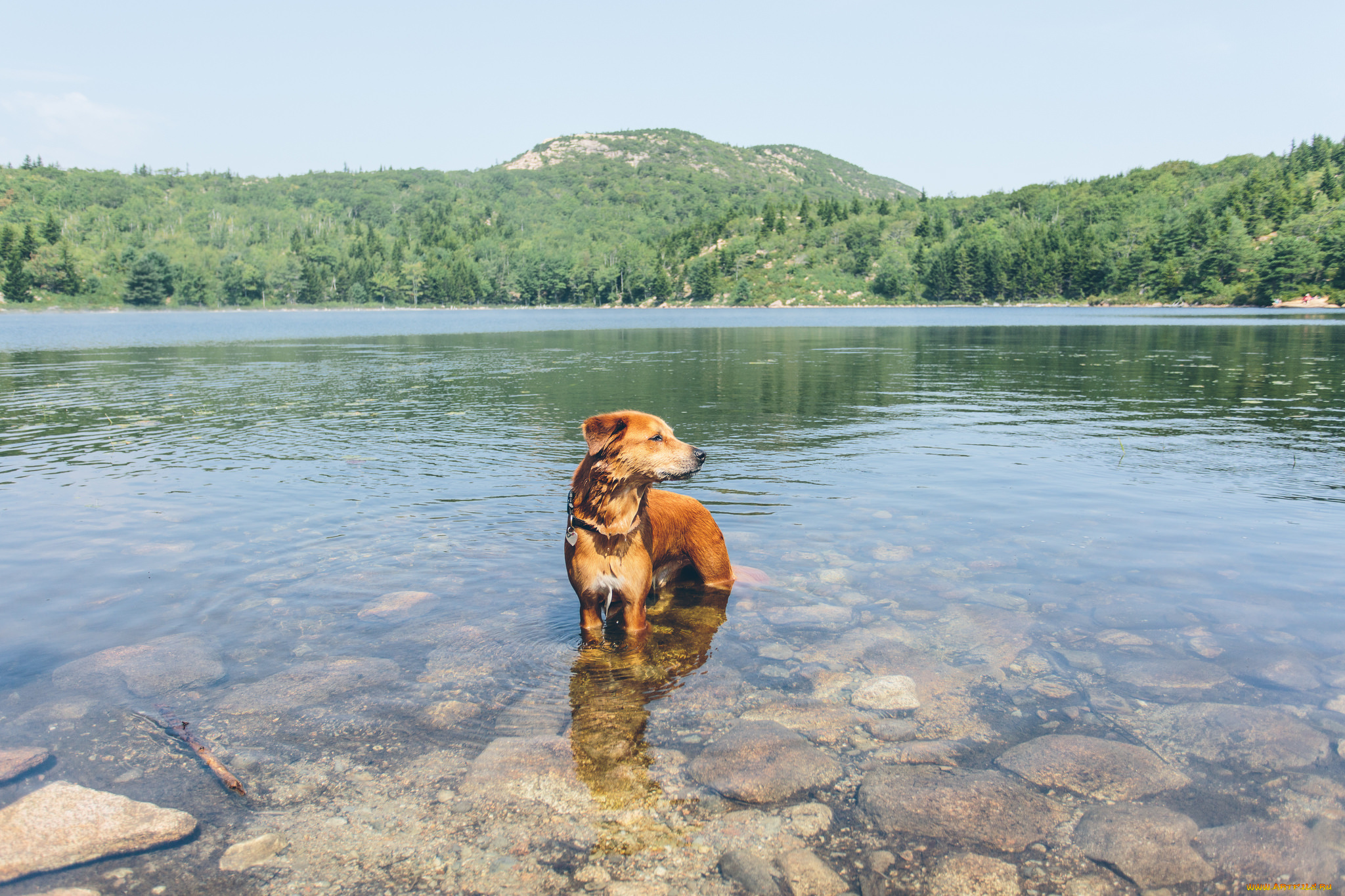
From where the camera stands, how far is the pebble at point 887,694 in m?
5.60

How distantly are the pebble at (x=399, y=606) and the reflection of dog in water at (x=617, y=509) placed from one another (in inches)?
74.9

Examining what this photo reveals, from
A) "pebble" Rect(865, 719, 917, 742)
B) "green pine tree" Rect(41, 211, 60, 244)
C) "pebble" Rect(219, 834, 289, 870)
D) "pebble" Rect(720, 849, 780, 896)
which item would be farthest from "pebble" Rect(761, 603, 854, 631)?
"green pine tree" Rect(41, 211, 60, 244)

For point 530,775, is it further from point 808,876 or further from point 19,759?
point 19,759

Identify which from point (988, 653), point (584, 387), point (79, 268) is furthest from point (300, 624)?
point (79, 268)

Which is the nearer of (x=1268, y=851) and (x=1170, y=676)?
(x=1268, y=851)

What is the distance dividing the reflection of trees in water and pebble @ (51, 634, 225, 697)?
117 inches

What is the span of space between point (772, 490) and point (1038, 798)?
26.7 ft

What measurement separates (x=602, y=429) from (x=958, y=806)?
11.5 ft

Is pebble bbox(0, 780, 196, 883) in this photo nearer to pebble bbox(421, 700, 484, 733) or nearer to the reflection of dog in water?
pebble bbox(421, 700, 484, 733)

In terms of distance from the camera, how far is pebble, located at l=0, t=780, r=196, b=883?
12.9 feet

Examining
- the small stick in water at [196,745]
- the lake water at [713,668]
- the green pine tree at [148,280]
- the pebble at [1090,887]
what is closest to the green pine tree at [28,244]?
the green pine tree at [148,280]

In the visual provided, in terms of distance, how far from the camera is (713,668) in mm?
6230

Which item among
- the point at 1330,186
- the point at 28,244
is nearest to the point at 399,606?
the point at 28,244

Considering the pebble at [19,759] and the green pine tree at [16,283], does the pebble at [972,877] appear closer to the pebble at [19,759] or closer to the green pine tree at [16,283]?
the pebble at [19,759]
